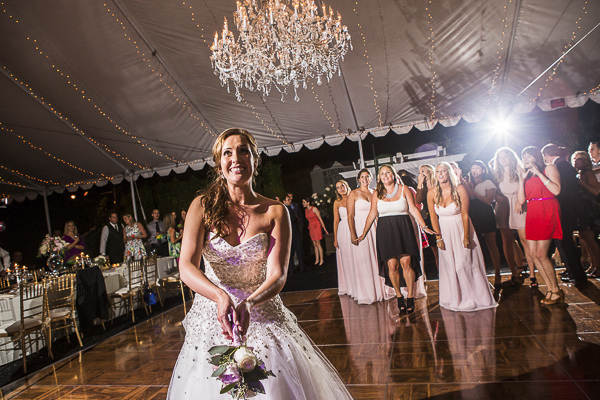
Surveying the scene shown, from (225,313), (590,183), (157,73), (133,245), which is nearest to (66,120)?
(157,73)

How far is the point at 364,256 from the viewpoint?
5.10m

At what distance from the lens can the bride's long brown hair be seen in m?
1.48

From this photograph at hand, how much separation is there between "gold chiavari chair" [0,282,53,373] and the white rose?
12.3 ft

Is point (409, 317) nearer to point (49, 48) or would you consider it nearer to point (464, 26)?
point (464, 26)

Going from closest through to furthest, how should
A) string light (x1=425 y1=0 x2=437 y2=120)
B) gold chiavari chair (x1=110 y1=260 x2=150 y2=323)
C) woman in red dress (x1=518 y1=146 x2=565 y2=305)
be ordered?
woman in red dress (x1=518 y1=146 x2=565 y2=305)
string light (x1=425 y1=0 x2=437 y2=120)
gold chiavari chair (x1=110 y1=260 x2=150 y2=323)

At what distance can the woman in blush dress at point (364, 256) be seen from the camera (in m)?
5.07

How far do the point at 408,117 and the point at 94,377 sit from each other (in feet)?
20.4

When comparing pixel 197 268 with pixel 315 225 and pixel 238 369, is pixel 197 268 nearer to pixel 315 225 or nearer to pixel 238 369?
pixel 238 369

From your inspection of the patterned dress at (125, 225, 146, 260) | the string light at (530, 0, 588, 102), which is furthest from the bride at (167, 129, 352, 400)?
the patterned dress at (125, 225, 146, 260)

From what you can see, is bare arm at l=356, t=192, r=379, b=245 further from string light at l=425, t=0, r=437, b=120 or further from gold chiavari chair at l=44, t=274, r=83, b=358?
gold chiavari chair at l=44, t=274, r=83, b=358

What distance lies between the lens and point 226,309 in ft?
4.09

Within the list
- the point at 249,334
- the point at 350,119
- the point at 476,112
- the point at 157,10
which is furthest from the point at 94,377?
the point at 476,112

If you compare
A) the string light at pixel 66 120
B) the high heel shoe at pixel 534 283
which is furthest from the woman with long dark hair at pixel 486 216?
the string light at pixel 66 120

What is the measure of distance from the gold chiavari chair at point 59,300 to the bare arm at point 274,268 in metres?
3.99
